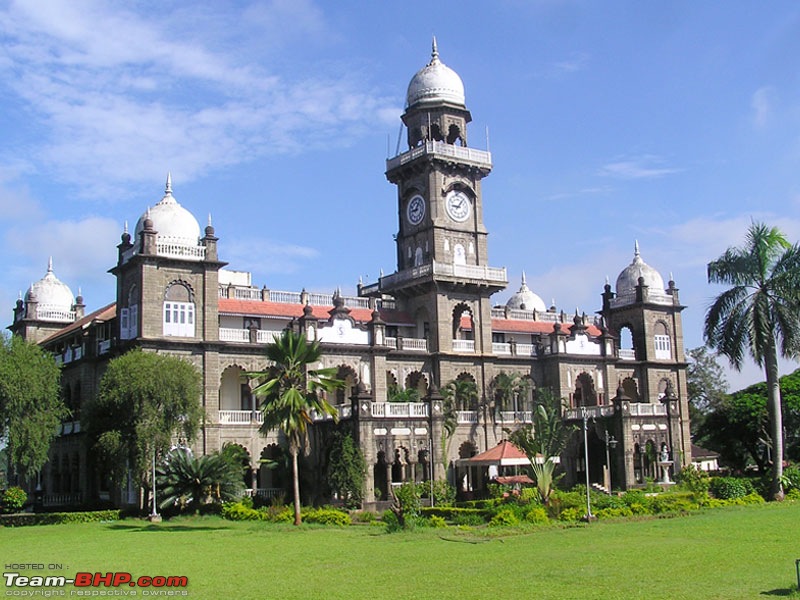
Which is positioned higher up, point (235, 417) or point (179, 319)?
point (179, 319)

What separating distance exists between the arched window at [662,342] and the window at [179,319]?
35.0 m

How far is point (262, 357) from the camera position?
55.7 meters

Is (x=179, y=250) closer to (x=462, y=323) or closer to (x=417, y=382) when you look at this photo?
(x=417, y=382)

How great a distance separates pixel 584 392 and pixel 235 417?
84.9 ft

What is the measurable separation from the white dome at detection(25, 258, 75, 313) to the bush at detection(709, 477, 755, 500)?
4388 centimetres

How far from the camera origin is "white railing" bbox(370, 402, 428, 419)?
170 feet

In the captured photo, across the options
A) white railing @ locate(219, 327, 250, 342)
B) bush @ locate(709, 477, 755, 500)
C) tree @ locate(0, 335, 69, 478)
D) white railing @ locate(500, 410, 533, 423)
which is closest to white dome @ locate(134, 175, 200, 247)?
white railing @ locate(219, 327, 250, 342)

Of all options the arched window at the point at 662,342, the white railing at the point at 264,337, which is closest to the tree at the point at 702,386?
the arched window at the point at 662,342

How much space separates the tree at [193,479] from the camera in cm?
4547

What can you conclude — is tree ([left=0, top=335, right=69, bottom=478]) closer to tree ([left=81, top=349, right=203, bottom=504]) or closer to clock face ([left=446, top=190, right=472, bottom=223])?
tree ([left=81, top=349, right=203, bottom=504])

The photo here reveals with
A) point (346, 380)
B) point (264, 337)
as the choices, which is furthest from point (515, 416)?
point (264, 337)

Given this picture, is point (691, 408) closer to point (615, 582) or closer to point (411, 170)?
point (411, 170)

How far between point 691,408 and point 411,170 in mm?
35844

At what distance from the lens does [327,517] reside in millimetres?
41844
